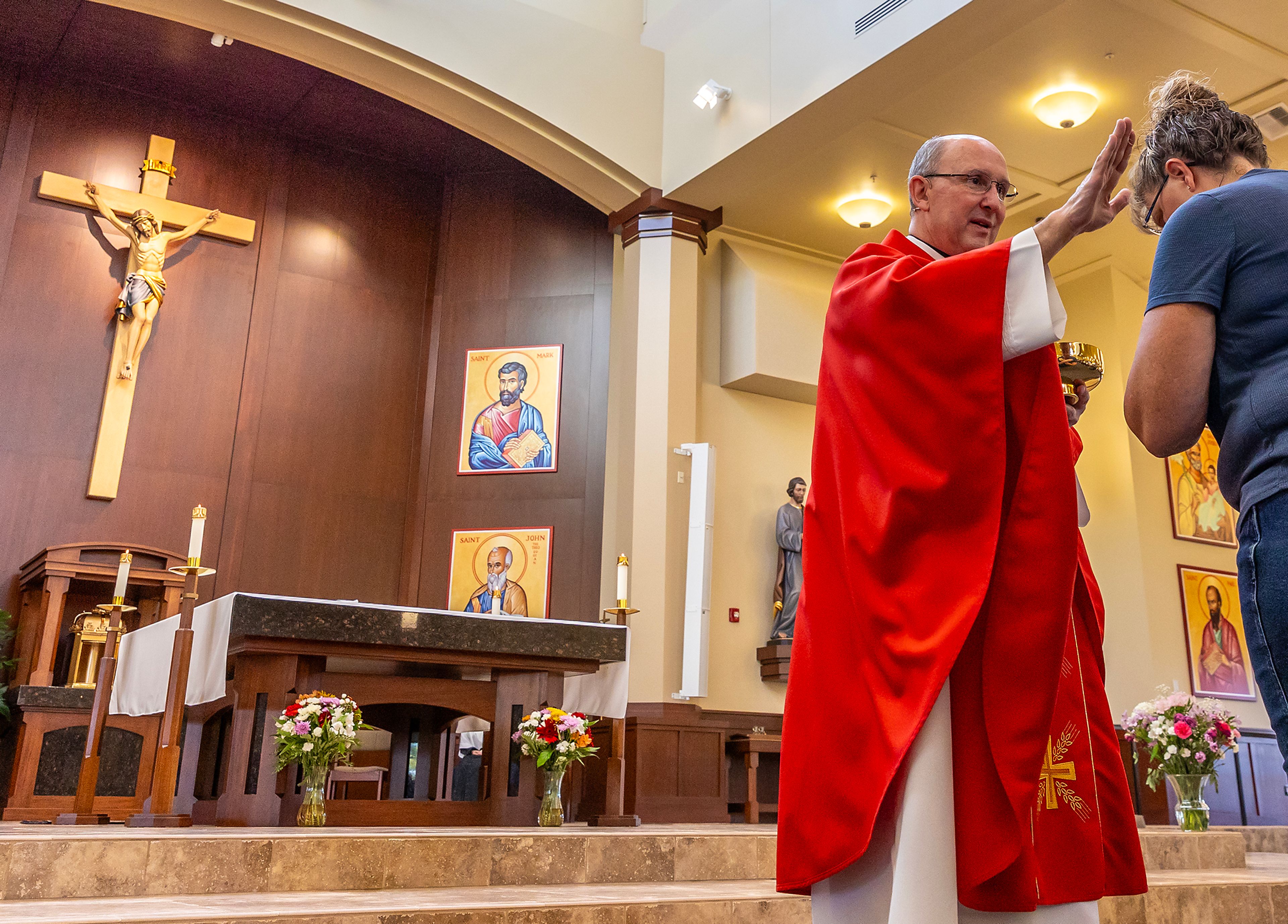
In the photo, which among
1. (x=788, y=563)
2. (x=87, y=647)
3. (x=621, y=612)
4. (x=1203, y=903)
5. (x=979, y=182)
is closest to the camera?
(x=979, y=182)

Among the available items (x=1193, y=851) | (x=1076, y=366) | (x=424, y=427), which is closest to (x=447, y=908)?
(x=1076, y=366)

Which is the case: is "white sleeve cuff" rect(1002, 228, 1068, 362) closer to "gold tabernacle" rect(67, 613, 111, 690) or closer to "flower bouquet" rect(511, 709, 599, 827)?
"flower bouquet" rect(511, 709, 599, 827)

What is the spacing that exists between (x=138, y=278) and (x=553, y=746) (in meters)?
5.49

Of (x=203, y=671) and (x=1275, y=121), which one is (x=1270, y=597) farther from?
(x=1275, y=121)

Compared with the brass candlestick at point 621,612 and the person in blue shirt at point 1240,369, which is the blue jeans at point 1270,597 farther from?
the brass candlestick at point 621,612

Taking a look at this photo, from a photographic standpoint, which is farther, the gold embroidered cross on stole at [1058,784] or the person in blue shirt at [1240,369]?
the gold embroidered cross on stole at [1058,784]

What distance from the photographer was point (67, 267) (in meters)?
8.80

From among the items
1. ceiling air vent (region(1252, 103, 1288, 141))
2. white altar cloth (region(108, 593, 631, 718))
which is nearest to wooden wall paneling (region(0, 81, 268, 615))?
white altar cloth (region(108, 593, 631, 718))

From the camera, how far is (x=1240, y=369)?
1572 millimetres

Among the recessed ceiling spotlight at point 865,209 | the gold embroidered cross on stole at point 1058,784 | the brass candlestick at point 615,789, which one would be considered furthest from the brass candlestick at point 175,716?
the recessed ceiling spotlight at point 865,209

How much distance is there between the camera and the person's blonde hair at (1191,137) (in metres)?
1.81

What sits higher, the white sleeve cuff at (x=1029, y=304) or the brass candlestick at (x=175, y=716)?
the white sleeve cuff at (x=1029, y=304)

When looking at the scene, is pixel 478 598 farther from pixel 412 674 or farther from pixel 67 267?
pixel 67 267

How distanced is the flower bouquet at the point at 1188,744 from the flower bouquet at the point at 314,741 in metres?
4.58
